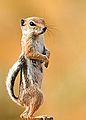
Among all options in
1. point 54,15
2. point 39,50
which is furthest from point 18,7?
point 39,50

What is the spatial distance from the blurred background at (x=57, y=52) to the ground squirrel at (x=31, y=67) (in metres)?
0.99

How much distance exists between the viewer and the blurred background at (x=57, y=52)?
6.69ft

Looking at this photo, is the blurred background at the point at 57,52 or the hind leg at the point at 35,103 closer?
the hind leg at the point at 35,103

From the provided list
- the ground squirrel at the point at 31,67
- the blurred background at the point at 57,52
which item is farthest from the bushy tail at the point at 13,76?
the blurred background at the point at 57,52

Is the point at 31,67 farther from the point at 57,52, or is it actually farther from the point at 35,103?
the point at 57,52

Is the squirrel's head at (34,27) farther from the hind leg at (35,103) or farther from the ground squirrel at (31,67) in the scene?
the hind leg at (35,103)

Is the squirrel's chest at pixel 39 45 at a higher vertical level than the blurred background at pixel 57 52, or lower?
higher

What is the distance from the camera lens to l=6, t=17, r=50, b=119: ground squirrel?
102cm

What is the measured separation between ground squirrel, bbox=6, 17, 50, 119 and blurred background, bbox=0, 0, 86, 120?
3.25 feet

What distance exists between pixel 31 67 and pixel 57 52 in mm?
1030

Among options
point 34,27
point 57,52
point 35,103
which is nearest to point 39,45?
point 34,27

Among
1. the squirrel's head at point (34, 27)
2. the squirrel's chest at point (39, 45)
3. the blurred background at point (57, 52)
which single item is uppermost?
the squirrel's head at point (34, 27)

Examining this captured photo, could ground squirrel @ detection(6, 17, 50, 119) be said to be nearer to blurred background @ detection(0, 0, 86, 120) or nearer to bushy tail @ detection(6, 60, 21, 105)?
bushy tail @ detection(6, 60, 21, 105)

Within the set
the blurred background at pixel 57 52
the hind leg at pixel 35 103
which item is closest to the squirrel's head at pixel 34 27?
the hind leg at pixel 35 103
